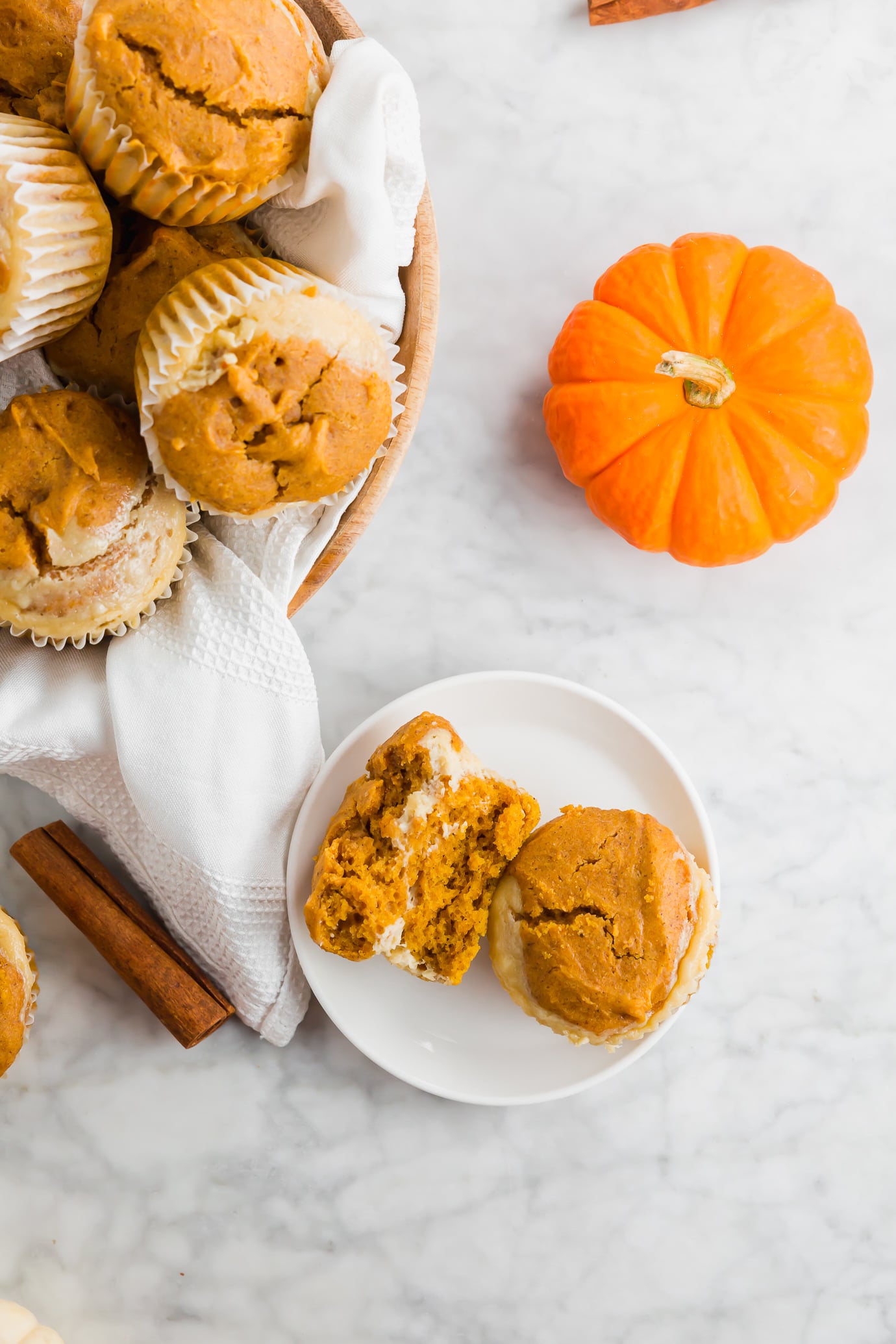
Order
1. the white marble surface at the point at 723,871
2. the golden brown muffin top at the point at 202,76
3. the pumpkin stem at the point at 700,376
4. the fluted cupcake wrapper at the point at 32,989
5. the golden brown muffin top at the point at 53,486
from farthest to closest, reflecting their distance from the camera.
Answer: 1. the white marble surface at the point at 723,871
2. the fluted cupcake wrapper at the point at 32,989
3. the pumpkin stem at the point at 700,376
4. the golden brown muffin top at the point at 53,486
5. the golden brown muffin top at the point at 202,76

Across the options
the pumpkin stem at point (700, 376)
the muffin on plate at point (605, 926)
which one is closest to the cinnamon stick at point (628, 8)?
the pumpkin stem at point (700, 376)

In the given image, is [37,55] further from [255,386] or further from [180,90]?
[255,386]

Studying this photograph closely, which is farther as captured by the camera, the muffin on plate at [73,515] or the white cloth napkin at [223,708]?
the white cloth napkin at [223,708]

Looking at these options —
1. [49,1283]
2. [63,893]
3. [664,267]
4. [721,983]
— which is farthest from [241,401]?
[49,1283]

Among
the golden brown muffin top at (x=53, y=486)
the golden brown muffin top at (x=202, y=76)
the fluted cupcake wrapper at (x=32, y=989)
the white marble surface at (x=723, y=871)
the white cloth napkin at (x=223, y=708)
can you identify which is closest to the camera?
the golden brown muffin top at (x=202, y=76)

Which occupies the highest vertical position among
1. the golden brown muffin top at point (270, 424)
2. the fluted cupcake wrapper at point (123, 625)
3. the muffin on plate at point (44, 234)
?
the muffin on plate at point (44, 234)

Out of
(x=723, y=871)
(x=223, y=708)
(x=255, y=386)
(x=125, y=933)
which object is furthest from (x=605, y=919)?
(x=255, y=386)

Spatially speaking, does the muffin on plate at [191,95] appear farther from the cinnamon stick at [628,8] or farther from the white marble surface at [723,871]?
the cinnamon stick at [628,8]
